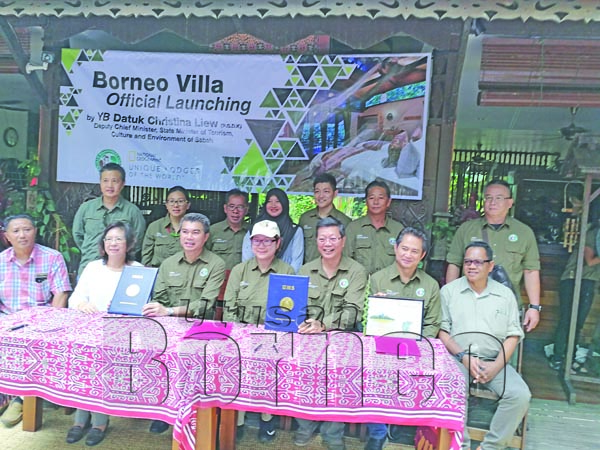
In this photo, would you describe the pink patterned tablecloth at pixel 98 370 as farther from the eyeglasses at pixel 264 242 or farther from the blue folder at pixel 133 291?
the eyeglasses at pixel 264 242

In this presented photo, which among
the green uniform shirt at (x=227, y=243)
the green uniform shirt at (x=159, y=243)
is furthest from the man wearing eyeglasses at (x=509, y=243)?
the green uniform shirt at (x=159, y=243)

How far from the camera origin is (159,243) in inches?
165

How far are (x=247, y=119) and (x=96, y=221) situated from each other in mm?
1593

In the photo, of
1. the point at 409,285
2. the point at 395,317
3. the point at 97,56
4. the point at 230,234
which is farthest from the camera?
the point at 97,56

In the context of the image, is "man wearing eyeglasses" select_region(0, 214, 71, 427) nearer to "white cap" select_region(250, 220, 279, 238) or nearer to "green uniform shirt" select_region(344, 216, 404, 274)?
"white cap" select_region(250, 220, 279, 238)

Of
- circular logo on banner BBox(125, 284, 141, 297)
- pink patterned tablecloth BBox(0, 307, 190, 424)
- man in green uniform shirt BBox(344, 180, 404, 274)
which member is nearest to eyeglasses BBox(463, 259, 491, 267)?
man in green uniform shirt BBox(344, 180, 404, 274)

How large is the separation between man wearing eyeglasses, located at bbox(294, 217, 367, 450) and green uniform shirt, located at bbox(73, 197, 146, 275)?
178cm

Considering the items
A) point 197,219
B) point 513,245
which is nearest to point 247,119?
point 197,219

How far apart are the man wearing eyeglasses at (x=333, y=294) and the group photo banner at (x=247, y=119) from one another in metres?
1.59

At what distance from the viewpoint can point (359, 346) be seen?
2.60 m

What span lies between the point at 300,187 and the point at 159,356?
8.60 feet

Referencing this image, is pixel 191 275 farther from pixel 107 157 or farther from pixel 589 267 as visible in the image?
pixel 589 267

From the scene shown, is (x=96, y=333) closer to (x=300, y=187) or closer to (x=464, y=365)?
(x=464, y=365)

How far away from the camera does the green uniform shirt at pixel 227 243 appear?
4191mm
